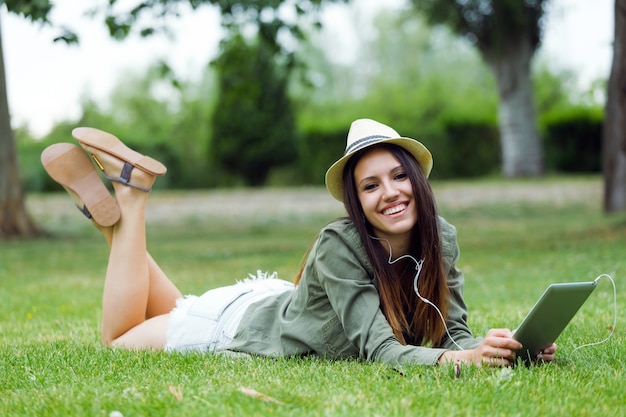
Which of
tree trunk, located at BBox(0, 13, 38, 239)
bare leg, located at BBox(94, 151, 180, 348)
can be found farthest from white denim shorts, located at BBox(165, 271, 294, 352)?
tree trunk, located at BBox(0, 13, 38, 239)

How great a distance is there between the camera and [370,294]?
358 cm

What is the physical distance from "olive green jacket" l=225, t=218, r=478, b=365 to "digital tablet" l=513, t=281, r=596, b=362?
347 mm

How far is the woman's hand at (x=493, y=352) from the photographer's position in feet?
10.8

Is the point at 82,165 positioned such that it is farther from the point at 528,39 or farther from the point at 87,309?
the point at 528,39

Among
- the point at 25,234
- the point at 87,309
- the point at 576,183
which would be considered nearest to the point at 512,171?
the point at 576,183

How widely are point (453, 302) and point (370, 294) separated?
512 millimetres

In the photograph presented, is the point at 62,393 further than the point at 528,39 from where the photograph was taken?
No

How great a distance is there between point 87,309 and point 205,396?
3746 mm

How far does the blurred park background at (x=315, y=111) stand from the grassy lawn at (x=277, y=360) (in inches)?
106

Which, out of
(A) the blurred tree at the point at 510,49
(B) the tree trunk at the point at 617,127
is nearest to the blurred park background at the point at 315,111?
(A) the blurred tree at the point at 510,49

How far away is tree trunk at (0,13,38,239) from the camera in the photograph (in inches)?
517

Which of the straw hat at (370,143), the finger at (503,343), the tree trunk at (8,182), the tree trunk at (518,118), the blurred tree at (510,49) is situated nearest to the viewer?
the finger at (503,343)

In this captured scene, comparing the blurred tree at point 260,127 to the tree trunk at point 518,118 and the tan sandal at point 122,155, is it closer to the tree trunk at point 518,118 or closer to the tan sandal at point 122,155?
the tree trunk at point 518,118

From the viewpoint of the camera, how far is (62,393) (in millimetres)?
3180
